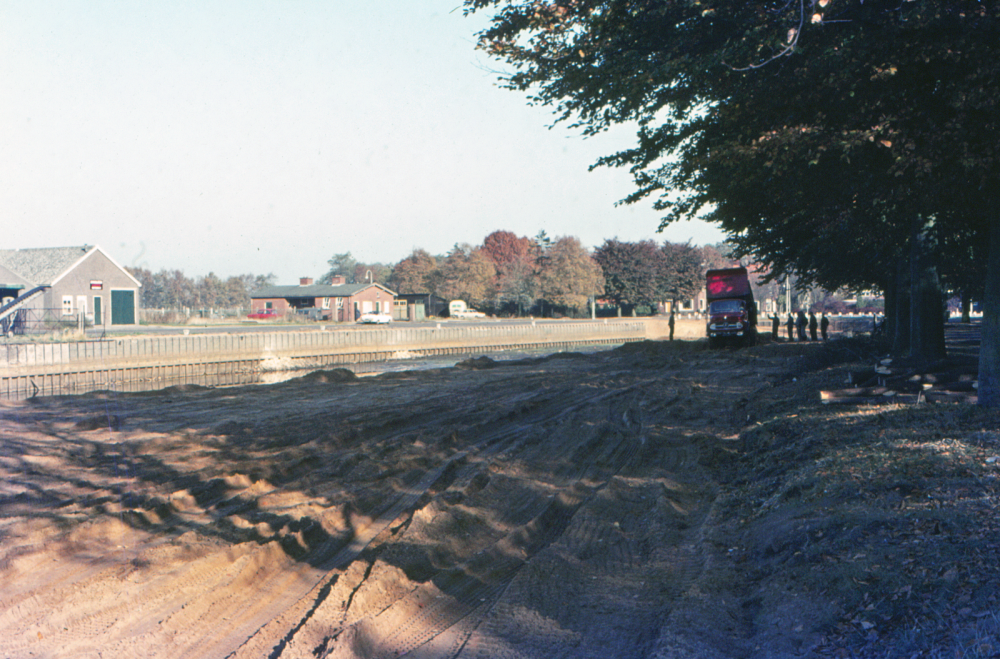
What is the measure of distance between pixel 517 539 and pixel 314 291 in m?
86.8

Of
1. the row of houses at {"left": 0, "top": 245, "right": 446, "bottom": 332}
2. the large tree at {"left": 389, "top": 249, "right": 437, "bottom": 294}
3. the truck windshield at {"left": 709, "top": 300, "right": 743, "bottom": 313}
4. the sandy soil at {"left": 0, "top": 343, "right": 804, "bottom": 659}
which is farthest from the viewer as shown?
the large tree at {"left": 389, "top": 249, "right": 437, "bottom": 294}

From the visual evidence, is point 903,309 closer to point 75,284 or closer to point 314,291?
point 75,284

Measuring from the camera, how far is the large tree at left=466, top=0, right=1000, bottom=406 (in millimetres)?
9281

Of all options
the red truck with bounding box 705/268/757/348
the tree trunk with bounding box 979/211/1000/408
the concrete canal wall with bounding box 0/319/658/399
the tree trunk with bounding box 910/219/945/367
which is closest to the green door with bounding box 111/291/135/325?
the concrete canal wall with bounding box 0/319/658/399

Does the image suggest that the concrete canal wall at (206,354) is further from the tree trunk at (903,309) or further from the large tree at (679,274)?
the large tree at (679,274)

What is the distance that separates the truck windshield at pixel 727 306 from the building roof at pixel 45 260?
45.0 meters

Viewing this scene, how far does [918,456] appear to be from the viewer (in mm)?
7953

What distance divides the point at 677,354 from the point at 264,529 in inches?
1104

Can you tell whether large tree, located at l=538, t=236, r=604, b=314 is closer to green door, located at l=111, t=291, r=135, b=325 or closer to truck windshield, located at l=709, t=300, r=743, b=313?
green door, located at l=111, t=291, r=135, b=325

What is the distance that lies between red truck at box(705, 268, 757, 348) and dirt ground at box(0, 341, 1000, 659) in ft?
71.0

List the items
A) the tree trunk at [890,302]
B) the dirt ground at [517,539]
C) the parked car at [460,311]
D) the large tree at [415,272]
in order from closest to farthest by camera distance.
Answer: the dirt ground at [517,539]
the tree trunk at [890,302]
the parked car at [460,311]
the large tree at [415,272]

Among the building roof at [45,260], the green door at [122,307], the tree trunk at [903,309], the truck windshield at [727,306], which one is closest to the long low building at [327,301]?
the green door at [122,307]

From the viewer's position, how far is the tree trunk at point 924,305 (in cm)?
1689

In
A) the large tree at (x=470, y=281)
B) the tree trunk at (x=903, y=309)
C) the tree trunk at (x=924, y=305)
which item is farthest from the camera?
the large tree at (x=470, y=281)
